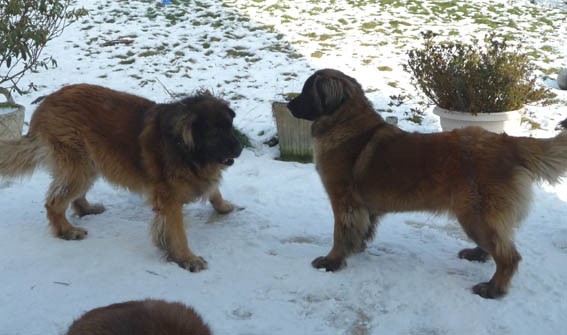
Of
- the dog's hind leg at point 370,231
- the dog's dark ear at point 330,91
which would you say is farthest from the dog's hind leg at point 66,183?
the dog's hind leg at point 370,231

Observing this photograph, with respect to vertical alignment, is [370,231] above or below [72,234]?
above

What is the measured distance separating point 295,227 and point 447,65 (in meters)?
2.85

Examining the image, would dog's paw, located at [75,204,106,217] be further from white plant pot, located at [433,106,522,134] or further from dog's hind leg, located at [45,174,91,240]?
white plant pot, located at [433,106,522,134]

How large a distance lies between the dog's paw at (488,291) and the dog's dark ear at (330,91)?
151 centimetres

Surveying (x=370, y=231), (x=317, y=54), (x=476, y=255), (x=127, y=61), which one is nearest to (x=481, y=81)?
(x=476, y=255)

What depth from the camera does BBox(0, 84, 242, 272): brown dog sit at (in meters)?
3.69

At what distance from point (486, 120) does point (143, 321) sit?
4630mm

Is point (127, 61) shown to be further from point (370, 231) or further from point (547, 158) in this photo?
point (547, 158)

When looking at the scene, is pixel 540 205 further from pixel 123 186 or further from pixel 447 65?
pixel 123 186

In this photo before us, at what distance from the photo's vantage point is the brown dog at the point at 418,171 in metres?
3.16

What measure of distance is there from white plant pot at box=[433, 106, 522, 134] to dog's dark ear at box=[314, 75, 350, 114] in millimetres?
2514

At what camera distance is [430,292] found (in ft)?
11.0

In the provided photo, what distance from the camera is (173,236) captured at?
12.3ft

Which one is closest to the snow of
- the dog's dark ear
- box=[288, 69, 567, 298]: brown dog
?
box=[288, 69, 567, 298]: brown dog
